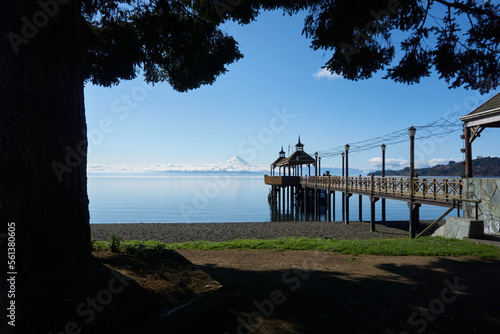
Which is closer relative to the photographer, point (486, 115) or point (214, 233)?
point (486, 115)

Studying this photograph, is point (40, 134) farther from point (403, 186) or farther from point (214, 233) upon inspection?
point (403, 186)

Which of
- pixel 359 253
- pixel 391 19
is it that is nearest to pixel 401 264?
pixel 359 253

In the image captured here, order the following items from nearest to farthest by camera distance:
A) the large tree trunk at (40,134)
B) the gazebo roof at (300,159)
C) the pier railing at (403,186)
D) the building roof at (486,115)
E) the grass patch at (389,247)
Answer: the large tree trunk at (40,134)
the grass patch at (389,247)
the building roof at (486,115)
the pier railing at (403,186)
the gazebo roof at (300,159)

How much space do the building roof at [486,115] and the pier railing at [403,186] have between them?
2.53 meters

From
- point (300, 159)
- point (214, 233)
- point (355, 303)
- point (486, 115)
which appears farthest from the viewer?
point (300, 159)

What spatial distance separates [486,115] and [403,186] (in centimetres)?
654

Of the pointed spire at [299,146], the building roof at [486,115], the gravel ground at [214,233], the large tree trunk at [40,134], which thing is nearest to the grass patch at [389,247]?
the large tree trunk at [40,134]

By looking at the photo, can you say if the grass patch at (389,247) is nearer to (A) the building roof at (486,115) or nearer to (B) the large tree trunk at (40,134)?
(B) the large tree trunk at (40,134)

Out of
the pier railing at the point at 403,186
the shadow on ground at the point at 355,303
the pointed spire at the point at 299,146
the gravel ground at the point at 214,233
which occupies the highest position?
the pointed spire at the point at 299,146

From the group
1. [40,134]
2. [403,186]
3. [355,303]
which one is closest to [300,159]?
[403,186]

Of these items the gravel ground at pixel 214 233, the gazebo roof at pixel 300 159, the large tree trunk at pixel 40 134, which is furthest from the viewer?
the gazebo roof at pixel 300 159

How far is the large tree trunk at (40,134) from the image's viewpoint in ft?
12.2

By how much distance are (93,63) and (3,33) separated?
5.37 metres

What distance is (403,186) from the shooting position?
18016 millimetres
